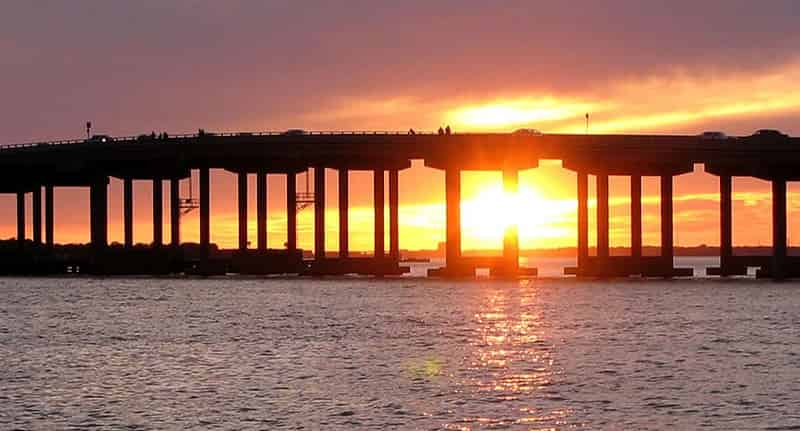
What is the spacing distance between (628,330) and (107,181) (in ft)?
367

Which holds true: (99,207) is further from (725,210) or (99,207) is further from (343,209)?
(725,210)

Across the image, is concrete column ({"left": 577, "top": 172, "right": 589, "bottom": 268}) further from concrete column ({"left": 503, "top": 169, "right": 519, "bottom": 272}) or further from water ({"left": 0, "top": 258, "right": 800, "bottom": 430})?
water ({"left": 0, "top": 258, "right": 800, "bottom": 430})

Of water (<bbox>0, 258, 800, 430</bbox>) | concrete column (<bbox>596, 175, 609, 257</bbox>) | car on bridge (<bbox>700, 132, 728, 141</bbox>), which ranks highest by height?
car on bridge (<bbox>700, 132, 728, 141</bbox>)

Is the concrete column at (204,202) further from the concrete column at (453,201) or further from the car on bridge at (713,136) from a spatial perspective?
the car on bridge at (713,136)

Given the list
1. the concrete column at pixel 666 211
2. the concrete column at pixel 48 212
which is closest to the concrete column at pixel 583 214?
the concrete column at pixel 666 211

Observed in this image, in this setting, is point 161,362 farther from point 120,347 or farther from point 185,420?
point 185,420

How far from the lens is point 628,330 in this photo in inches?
3265

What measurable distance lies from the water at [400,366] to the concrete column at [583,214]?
161 feet

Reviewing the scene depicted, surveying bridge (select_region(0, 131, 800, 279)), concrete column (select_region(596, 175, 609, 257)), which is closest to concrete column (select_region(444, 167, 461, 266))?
bridge (select_region(0, 131, 800, 279))

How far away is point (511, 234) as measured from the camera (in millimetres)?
173750

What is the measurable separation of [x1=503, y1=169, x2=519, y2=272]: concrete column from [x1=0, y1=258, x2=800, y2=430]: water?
43.1 metres

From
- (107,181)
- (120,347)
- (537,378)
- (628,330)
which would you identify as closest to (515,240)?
(107,181)

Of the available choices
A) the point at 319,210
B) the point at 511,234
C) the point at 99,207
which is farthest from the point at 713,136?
the point at 99,207

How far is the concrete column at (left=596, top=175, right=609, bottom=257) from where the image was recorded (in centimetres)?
16650
